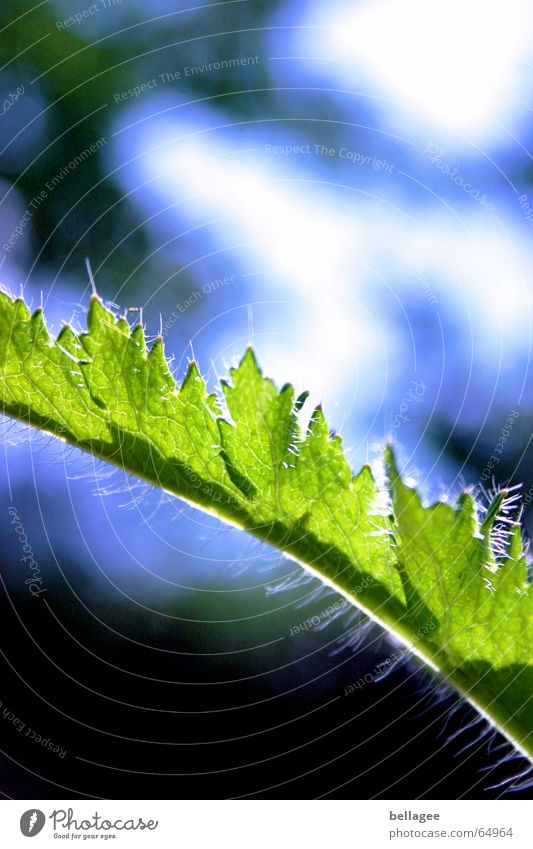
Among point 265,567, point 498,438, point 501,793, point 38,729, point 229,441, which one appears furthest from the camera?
point 498,438

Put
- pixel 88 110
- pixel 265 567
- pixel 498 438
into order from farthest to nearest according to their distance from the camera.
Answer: pixel 88 110
pixel 498 438
pixel 265 567

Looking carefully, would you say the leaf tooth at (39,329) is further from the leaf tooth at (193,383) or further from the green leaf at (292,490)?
the leaf tooth at (193,383)

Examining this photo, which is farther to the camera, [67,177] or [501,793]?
[67,177]

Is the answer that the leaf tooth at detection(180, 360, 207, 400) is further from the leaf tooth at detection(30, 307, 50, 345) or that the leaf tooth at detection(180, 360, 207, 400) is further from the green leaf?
the leaf tooth at detection(30, 307, 50, 345)

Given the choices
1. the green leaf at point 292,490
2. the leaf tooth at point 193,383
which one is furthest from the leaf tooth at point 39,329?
the leaf tooth at point 193,383
